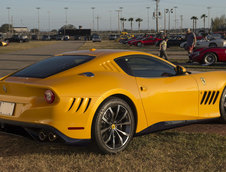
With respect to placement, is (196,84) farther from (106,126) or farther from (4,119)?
(4,119)

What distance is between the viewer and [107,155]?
4.66 metres

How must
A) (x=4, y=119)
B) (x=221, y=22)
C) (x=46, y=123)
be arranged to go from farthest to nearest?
(x=221, y=22), (x=4, y=119), (x=46, y=123)

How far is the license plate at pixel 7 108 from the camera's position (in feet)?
15.0

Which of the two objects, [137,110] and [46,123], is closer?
[46,123]

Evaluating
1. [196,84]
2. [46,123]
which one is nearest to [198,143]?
[196,84]

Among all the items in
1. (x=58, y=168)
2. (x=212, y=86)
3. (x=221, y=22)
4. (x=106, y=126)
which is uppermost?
(x=221, y=22)

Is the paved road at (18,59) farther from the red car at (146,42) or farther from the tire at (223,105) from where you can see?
the red car at (146,42)

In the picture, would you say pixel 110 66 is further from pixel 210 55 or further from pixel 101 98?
pixel 210 55

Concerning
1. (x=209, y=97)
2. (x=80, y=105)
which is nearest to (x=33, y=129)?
(x=80, y=105)

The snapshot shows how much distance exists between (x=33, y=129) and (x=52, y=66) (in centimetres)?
106

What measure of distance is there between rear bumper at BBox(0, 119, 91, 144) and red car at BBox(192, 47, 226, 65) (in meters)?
14.5

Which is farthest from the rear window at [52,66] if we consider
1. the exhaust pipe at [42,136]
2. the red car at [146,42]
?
the red car at [146,42]

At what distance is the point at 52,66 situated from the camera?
201 inches

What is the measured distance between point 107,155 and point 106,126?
0.37 m
